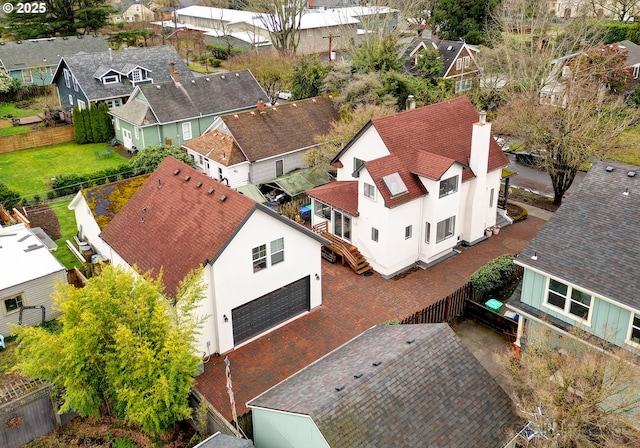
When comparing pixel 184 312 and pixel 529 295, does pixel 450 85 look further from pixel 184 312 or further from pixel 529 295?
pixel 184 312

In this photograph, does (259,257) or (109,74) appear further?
(109,74)

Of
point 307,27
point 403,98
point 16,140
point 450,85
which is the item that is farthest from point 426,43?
point 16,140

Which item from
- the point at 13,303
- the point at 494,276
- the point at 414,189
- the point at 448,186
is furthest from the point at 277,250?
the point at 13,303

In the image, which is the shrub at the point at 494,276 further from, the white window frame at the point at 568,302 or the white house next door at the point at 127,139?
the white house next door at the point at 127,139

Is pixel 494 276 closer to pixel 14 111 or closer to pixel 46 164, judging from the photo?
pixel 46 164

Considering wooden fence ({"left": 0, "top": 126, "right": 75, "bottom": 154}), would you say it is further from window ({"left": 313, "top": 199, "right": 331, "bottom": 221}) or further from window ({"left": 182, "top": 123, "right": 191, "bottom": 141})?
window ({"left": 313, "top": 199, "right": 331, "bottom": 221})

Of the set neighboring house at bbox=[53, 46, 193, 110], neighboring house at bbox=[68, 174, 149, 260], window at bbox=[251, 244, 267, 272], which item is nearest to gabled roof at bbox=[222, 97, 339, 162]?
neighboring house at bbox=[68, 174, 149, 260]
